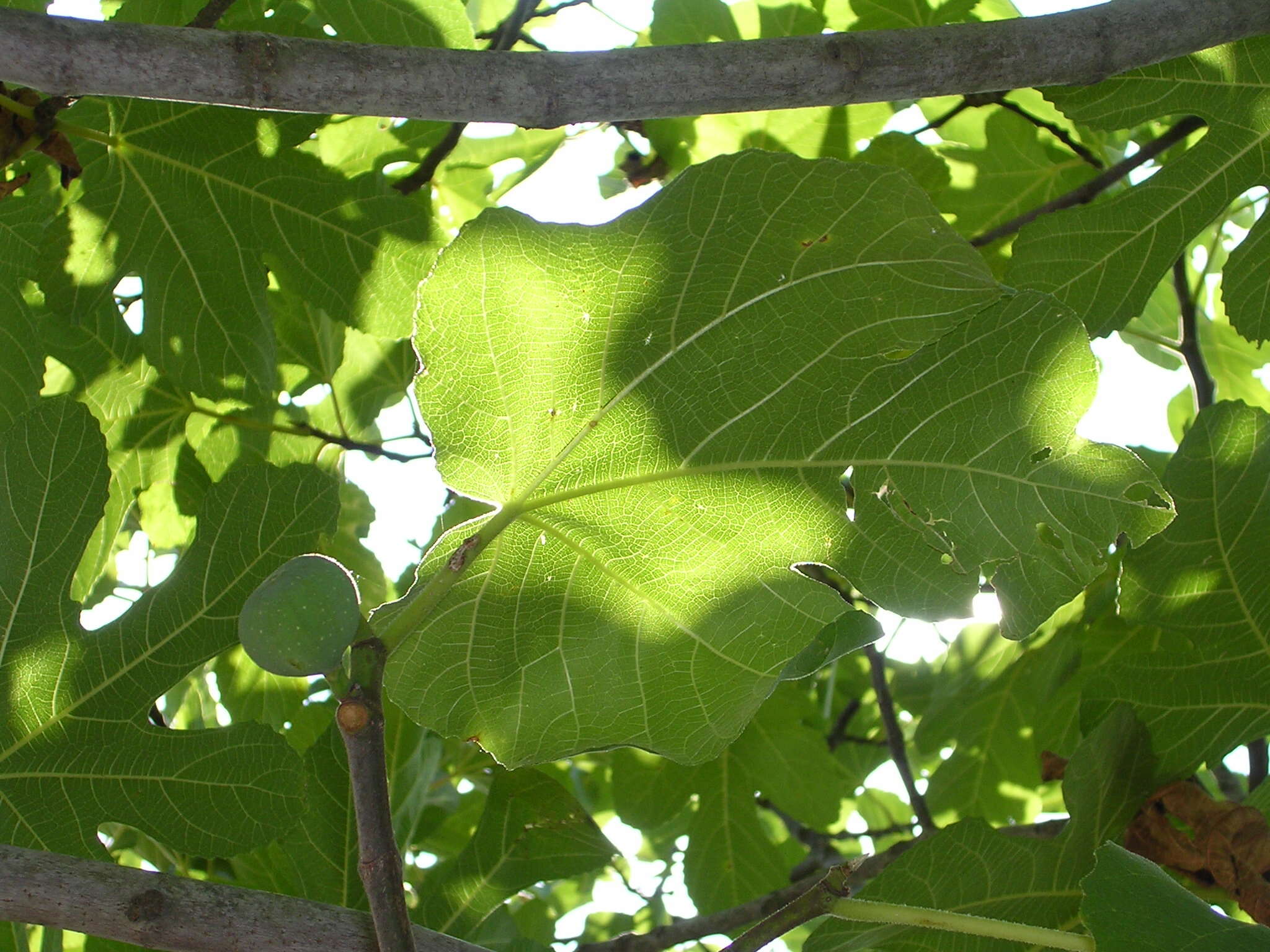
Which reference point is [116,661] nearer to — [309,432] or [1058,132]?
[309,432]

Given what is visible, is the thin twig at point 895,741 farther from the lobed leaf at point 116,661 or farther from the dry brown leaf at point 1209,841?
the lobed leaf at point 116,661

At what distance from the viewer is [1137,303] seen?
6.20ft

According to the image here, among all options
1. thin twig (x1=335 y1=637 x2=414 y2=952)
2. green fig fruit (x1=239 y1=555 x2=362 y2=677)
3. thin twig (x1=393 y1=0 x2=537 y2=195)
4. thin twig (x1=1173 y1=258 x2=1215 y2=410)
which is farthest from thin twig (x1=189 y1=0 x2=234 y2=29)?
thin twig (x1=1173 y1=258 x2=1215 y2=410)

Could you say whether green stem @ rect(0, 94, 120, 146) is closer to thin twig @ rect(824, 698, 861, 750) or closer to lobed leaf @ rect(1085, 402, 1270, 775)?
lobed leaf @ rect(1085, 402, 1270, 775)

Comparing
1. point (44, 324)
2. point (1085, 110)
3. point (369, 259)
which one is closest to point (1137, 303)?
point (1085, 110)

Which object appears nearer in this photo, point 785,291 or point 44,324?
point 785,291

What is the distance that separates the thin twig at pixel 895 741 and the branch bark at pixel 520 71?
1490 millimetres

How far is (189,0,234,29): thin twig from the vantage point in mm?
1902

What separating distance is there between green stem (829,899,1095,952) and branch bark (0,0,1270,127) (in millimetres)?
1043

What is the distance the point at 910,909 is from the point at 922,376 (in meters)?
0.68

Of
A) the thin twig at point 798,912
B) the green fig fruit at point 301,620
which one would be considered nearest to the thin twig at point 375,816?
the green fig fruit at point 301,620

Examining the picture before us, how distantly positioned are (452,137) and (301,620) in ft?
6.22

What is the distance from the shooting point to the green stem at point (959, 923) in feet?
4.35

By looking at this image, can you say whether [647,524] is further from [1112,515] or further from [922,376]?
[1112,515]
